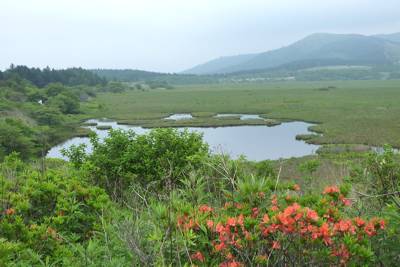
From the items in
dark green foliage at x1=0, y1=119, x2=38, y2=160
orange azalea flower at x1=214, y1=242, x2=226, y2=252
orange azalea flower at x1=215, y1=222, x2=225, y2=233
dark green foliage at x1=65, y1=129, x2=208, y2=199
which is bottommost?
dark green foliage at x1=0, y1=119, x2=38, y2=160

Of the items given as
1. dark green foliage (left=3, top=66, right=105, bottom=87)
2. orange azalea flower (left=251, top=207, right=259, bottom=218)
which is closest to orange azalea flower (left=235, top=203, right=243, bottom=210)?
orange azalea flower (left=251, top=207, right=259, bottom=218)

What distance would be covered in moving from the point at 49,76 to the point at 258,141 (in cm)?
8550

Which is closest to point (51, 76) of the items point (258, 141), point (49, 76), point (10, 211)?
point (49, 76)

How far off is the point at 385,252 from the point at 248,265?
1193 millimetres

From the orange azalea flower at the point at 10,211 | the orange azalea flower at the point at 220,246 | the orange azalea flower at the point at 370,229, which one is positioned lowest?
the orange azalea flower at the point at 10,211

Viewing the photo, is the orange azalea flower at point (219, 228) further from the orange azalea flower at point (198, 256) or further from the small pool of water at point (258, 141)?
the small pool of water at point (258, 141)

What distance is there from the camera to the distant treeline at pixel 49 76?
325ft

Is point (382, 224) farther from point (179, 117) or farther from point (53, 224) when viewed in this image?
point (179, 117)

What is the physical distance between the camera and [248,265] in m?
3.62

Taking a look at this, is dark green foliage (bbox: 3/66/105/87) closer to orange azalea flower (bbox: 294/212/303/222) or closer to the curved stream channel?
the curved stream channel

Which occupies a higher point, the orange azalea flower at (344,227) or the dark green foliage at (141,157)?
the orange azalea flower at (344,227)

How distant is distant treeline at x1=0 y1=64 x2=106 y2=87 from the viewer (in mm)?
99125

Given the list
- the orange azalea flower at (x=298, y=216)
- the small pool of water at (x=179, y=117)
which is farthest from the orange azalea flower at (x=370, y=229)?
the small pool of water at (x=179, y=117)

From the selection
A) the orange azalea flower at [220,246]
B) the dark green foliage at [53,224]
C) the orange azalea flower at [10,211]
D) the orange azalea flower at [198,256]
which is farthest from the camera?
the orange azalea flower at [10,211]
